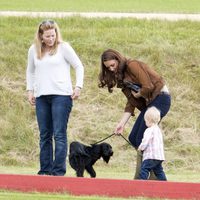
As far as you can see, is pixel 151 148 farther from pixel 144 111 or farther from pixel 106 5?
pixel 106 5

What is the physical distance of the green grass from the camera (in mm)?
24688

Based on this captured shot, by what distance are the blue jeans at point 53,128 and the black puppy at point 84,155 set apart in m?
0.13

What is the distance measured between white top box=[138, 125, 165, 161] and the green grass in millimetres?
13678

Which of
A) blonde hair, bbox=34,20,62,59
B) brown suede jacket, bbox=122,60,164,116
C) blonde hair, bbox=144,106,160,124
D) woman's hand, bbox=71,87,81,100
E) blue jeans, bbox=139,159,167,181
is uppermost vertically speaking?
blonde hair, bbox=34,20,62,59

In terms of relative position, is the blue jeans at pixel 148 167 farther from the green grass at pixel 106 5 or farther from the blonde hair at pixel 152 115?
the green grass at pixel 106 5

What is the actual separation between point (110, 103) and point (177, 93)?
1.37 m

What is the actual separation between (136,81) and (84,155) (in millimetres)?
1162

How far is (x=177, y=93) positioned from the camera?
1809 centimetres

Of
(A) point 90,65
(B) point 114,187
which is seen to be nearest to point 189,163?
(A) point 90,65

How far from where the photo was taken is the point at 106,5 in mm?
26172

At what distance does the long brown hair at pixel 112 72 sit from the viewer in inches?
420

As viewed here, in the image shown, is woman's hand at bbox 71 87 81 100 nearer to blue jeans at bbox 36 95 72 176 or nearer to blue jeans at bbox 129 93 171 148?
blue jeans at bbox 36 95 72 176

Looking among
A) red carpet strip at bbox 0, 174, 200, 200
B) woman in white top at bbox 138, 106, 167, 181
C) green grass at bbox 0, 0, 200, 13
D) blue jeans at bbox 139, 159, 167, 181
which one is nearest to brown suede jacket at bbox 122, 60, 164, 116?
woman in white top at bbox 138, 106, 167, 181

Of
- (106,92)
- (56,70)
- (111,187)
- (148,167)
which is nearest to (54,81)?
(56,70)
